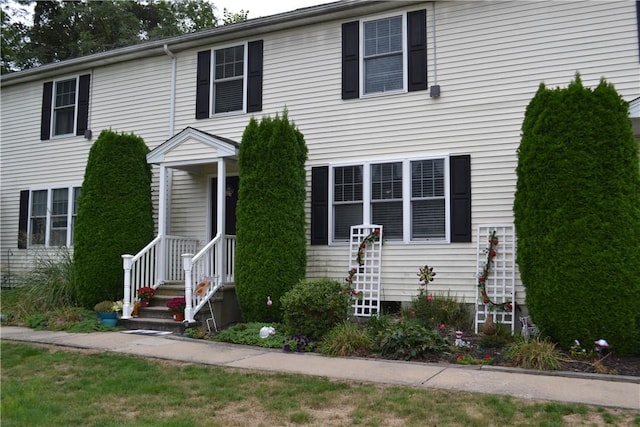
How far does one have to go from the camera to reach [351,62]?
984cm

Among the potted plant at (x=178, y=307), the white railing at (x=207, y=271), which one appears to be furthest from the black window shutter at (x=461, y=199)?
the potted plant at (x=178, y=307)

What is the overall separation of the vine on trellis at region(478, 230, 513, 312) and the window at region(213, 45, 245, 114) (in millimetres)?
5425

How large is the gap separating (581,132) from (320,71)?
5000 millimetres

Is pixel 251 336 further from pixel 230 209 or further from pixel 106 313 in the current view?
pixel 230 209

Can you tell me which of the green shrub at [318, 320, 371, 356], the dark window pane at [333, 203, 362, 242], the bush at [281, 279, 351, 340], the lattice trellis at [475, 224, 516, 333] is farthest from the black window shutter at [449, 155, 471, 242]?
the green shrub at [318, 320, 371, 356]

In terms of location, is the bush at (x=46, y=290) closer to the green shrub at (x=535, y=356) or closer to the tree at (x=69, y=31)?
the green shrub at (x=535, y=356)

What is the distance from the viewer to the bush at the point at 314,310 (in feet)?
24.3

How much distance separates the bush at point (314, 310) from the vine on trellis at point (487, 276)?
2144 millimetres

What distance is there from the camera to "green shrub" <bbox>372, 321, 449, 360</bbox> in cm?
665

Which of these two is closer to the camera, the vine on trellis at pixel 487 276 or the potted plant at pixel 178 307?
the vine on trellis at pixel 487 276

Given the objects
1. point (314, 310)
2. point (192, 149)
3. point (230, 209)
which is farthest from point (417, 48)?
point (314, 310)

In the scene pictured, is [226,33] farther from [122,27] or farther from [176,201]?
[122,27]

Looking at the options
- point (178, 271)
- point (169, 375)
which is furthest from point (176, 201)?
point (169, 375)

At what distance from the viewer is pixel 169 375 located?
5.80 meters
